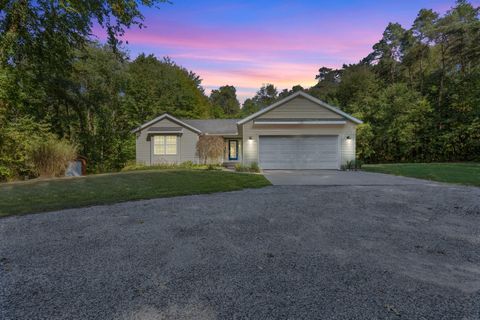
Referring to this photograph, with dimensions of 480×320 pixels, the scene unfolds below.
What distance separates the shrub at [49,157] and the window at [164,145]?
21.1 ft

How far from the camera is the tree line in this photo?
34.1ft

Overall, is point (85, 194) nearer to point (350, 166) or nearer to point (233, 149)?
point (350, 166)

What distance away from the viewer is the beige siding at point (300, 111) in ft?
49.5

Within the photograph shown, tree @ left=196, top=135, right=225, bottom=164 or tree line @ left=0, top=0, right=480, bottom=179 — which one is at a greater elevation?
tree line @ left=0, top=0, right=480, bottom=179

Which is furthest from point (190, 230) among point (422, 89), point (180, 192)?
point (422, 89)

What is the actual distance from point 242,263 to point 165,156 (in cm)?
1660

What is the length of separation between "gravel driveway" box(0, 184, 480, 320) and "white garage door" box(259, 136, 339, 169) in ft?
30.5

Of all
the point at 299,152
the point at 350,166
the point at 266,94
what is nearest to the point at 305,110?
the point at 299,152

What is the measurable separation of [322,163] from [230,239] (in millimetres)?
12176

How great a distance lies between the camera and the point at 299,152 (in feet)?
49.2

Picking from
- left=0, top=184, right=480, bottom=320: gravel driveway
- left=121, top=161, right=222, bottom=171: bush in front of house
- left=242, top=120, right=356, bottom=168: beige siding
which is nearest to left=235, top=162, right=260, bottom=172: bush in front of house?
left=242, top=120, right=356, bottom=168: beige siding

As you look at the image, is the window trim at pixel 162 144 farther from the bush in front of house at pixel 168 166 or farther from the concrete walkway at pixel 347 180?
the concrete walkway at pixel 347 180

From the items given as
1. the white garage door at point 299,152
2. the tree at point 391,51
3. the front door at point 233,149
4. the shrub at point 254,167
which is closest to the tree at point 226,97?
the tree at point 391,51

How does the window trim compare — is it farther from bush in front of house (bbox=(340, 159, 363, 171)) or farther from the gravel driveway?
the gravel driveway
